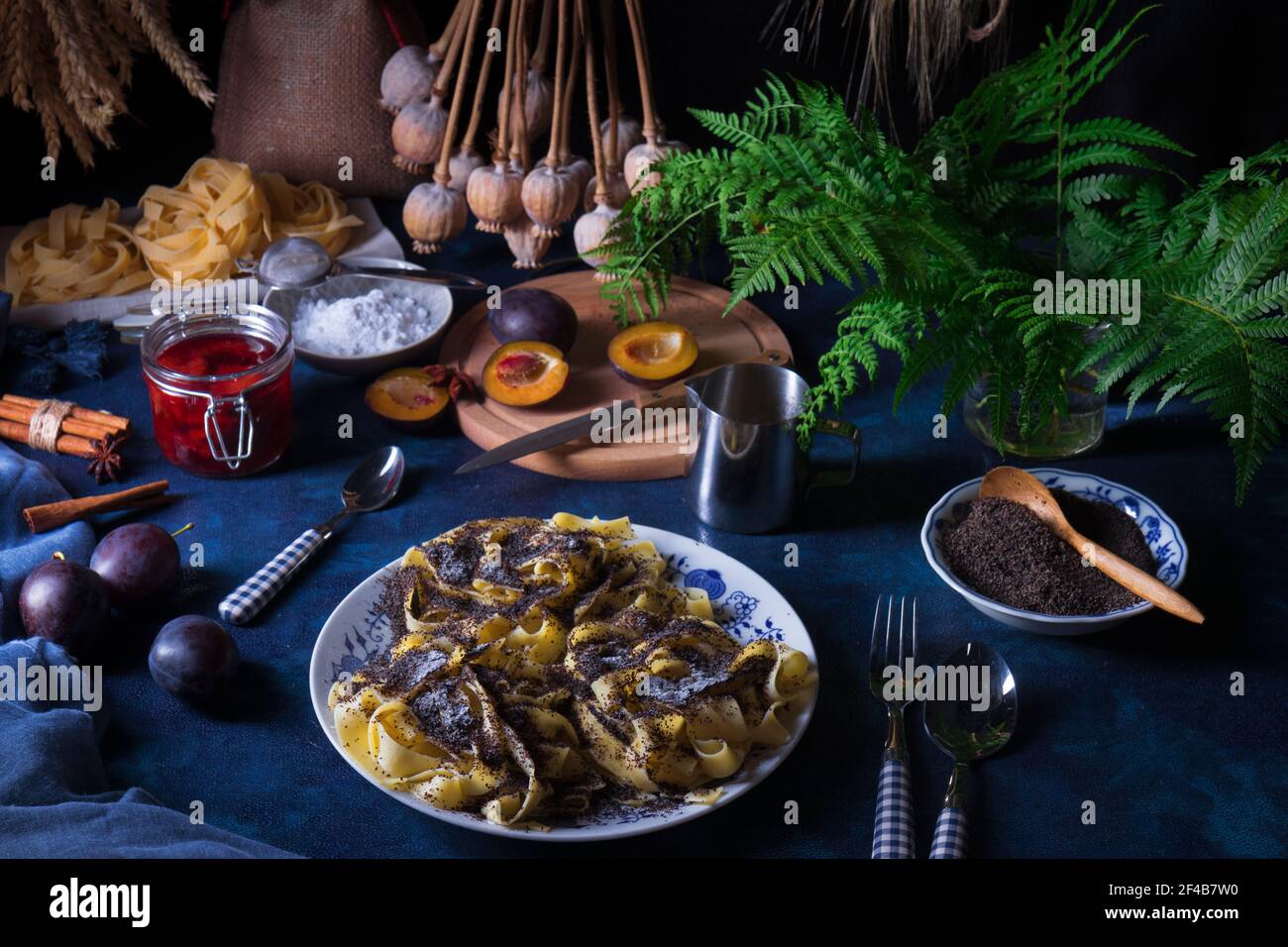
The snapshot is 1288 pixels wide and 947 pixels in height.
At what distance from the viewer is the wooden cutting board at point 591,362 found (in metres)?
1.67

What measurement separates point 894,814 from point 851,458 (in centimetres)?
55

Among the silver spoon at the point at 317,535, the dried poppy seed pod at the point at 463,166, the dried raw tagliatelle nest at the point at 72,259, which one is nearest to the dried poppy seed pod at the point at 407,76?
the dried poppy seed pod at the point at 463,166

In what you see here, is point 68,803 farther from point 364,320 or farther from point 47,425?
point 364,320

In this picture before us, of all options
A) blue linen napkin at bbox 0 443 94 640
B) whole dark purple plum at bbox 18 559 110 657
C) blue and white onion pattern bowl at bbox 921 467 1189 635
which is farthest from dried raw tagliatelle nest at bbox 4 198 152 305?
blue and white onion pattern bowl at bbox 921 467 1189 635

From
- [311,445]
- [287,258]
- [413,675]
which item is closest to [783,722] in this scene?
[413,675]

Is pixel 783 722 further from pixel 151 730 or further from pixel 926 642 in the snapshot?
pixel 151 730

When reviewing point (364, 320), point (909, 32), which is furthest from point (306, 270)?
point (909, 32)

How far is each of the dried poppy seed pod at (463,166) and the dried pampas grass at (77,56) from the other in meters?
0.38

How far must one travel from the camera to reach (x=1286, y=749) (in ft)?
4.25

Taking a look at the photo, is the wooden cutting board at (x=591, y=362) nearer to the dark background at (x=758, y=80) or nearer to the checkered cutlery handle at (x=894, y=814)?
the dark background at (x=758, y=80)

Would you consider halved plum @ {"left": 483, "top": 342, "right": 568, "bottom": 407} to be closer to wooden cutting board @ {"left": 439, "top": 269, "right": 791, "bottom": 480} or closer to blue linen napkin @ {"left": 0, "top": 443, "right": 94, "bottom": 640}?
wooden cutting board @ {"left": 439, "top": 269, "right": 791, "bottom": 480}

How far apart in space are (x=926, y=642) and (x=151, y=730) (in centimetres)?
84

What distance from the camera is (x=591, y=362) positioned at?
73.9 inches

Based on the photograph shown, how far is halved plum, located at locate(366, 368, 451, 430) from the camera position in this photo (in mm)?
1735
